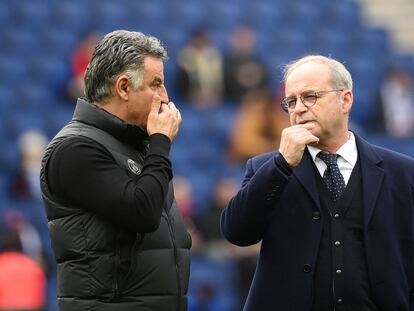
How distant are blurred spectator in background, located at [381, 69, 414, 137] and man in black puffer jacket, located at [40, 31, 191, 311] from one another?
934 centimetres

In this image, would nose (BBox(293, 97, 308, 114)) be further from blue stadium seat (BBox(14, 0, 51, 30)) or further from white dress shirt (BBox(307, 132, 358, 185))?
blue stadium seat (BBox(14, 0, 51, 30))

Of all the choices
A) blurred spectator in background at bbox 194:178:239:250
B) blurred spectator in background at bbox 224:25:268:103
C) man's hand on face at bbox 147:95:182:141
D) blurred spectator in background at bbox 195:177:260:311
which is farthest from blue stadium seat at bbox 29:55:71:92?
man's hand on face at bbox 147:95:182:141

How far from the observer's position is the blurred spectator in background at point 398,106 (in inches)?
536

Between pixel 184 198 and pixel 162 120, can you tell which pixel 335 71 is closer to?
pixel 162 120

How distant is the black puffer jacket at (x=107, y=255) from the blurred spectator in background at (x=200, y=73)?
845 centimetres

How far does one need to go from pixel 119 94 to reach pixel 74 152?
35 centimetres

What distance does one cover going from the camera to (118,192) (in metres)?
4.29

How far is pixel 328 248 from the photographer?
4.75m

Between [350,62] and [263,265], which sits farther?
[350,62]

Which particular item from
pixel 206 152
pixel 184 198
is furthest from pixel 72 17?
pixel 184 198

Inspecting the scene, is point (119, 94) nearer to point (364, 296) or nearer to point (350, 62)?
point (364, 296)

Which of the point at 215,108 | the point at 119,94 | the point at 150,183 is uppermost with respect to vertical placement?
the point at 215,108

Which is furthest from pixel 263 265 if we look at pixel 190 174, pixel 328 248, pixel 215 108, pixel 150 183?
pixel 215 108

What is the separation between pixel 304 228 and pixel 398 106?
9099 millimetres
